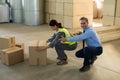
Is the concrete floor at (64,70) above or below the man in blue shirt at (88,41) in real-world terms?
below

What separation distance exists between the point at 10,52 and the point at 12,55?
0.07m

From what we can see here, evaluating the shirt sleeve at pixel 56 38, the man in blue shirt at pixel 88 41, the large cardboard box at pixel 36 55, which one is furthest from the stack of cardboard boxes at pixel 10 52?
the man in blue shirt at pixel 88 41

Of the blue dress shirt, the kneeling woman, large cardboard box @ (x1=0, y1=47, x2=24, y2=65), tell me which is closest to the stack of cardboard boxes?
large cardboard box @ (x1=0, y1=47, x2=24, y2=65)

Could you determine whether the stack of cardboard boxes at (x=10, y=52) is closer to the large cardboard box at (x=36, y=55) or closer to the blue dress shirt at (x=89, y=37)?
the large cardboard box at (x=36, y=55)

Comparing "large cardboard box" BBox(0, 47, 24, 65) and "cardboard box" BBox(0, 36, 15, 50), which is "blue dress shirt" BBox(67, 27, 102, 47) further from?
"cardboard box" BBox(0, 36, 15, 50)

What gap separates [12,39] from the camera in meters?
4.29

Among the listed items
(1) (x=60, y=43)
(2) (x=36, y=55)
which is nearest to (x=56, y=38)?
(1) (x=60, y=43)

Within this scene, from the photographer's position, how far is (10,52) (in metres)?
3.94

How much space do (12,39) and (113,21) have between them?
4.04 m

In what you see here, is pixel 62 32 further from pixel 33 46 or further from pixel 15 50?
pixel 15 50

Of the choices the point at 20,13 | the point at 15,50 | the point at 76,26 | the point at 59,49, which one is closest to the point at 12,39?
the point at 15,50

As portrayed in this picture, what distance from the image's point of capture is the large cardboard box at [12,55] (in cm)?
395

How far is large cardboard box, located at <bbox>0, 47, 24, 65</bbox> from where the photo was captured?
13.0 feet

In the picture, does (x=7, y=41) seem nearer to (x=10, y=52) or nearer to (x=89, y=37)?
(x=10, y=52)
